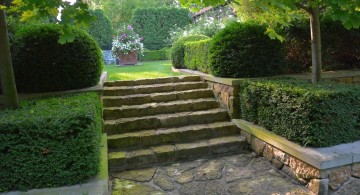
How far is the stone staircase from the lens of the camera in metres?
3.90

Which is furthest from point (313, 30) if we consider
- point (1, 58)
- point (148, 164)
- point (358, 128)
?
point (1, 58)

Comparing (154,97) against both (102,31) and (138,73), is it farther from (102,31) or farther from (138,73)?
(102,31)

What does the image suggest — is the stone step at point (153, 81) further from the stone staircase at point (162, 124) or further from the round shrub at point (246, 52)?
the round shrub at point (246, 52)

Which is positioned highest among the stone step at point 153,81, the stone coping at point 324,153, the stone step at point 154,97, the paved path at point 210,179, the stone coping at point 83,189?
the stone step at point 153,81

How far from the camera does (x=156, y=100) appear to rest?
494cm

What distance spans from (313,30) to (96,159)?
3.41 metres

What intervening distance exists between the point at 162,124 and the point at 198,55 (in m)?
2.31

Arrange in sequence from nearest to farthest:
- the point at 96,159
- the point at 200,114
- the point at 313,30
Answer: the point at 96,159 < the point at 313,30 < the point at 200,114

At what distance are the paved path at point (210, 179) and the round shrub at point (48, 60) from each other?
165 cm

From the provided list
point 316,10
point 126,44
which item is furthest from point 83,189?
point 126,44

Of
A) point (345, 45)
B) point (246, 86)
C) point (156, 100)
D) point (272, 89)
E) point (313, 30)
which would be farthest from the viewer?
point (345, 45)

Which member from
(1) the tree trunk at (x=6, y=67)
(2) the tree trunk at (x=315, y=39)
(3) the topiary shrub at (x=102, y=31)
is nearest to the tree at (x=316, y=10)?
(2) the tree trunk at (x=315, y=39)

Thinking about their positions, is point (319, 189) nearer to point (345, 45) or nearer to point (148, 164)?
point (148, 164)

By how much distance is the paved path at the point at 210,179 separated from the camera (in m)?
3.13
